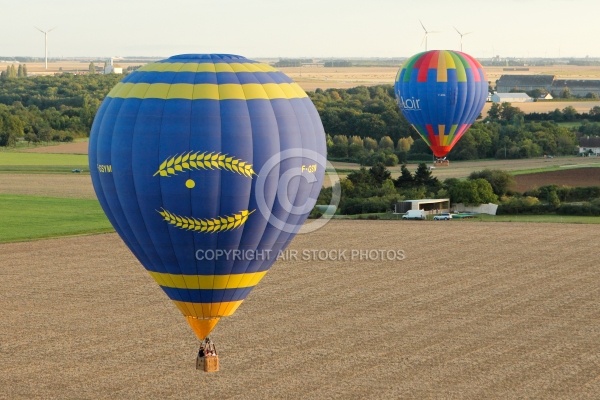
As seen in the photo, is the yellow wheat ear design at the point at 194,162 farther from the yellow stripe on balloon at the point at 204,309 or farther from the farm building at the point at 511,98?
the farm building at the point at 511,98

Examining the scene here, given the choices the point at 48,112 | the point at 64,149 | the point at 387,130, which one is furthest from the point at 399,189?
the point at 48,112

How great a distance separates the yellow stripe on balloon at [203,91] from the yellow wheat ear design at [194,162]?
4.00 feet

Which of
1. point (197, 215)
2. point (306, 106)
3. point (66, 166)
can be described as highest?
point (306, 106)

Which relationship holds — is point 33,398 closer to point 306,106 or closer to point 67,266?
point 306,106

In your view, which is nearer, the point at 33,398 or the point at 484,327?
the point at 33,398

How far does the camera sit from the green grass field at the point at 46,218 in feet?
172

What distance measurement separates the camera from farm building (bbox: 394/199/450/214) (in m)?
58.2

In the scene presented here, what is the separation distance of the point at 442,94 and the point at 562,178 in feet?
44.5

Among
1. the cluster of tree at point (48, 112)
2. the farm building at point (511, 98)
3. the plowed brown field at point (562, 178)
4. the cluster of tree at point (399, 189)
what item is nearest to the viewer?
the cluster of tree at point (399, 189)

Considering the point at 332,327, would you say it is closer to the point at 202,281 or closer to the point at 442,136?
the point at 202,281

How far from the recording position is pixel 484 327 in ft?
109

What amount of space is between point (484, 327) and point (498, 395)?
687cm

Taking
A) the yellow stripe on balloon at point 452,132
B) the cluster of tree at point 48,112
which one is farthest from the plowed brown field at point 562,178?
the cluster of tree at point 48,112

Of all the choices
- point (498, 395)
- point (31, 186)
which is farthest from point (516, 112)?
point (498, 395)
